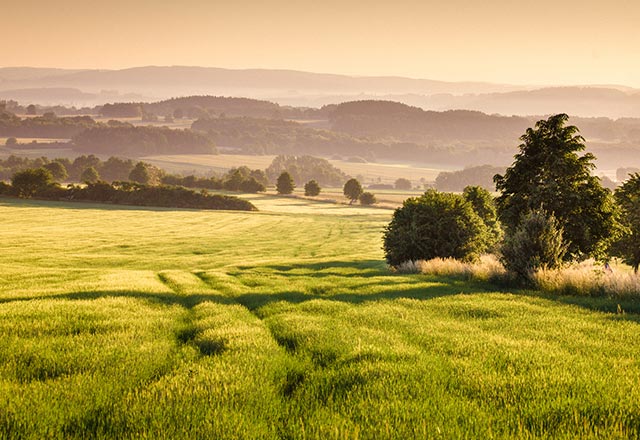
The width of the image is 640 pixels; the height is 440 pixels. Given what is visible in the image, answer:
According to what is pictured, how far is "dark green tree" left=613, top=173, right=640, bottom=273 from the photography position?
2927cm

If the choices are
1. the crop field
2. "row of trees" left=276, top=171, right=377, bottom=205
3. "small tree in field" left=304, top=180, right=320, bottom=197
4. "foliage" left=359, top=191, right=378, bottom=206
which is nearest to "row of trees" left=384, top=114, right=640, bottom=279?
the crop field

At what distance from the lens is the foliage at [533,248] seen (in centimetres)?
1802

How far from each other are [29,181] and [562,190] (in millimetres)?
113856

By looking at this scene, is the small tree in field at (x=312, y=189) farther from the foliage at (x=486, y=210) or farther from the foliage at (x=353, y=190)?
the foliage at (x=486, y=210)

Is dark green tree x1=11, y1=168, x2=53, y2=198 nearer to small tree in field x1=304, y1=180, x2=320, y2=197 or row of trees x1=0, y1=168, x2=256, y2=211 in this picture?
row of trees x1=0, y1=168, x2=256, y2=211

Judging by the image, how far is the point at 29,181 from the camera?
4006 inches

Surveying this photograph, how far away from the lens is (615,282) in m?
14.9

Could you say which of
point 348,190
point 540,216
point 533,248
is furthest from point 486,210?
point 348,190

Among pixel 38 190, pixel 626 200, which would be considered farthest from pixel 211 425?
pixel 38 190

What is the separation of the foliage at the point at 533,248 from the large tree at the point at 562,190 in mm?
4976

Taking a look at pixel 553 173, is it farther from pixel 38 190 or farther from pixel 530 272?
pixel 38 190

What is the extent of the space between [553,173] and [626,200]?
9.99 metres

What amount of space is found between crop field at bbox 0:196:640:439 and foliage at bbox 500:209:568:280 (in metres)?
2.65

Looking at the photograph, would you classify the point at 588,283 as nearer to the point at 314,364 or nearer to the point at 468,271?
the point at 468,271
